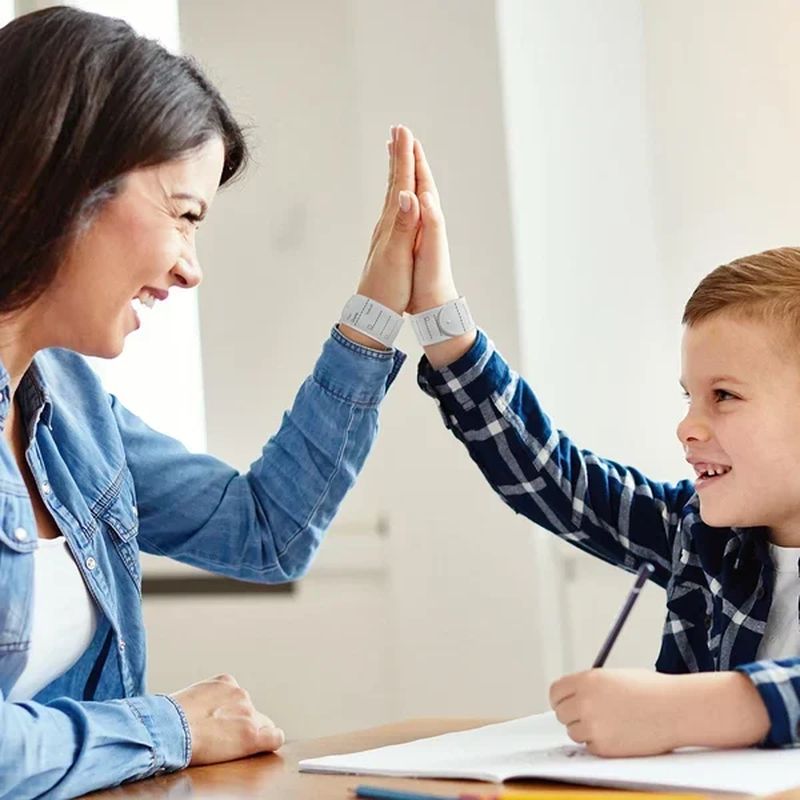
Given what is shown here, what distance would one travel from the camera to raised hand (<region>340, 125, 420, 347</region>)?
136cm

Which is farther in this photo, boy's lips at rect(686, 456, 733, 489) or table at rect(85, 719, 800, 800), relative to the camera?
boy's lips at rect(686, 456, 733, 489)

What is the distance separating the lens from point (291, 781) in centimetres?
98

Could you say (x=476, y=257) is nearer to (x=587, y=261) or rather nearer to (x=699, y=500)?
(x=587, y=261)

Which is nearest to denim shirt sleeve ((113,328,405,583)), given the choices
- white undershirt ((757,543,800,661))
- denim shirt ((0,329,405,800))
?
denim shirt ((0,329,405,800))

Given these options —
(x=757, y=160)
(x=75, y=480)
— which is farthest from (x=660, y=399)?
(x=75, y=480)

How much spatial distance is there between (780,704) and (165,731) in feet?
1.54

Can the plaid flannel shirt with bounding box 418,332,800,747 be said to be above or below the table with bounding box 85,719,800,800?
above

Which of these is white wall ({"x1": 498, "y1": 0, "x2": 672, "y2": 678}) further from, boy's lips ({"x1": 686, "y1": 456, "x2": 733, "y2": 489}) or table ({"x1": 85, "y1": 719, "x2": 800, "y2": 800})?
table ({"x1": 85, "y1": 719, "x2": 800, "y2": 800})

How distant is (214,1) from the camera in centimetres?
314

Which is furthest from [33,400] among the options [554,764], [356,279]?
[356,279]

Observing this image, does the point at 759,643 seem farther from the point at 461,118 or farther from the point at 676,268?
the point at 461,118

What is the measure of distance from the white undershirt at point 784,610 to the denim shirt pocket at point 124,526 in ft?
1.93

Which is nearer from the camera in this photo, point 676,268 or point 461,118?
point 676,268

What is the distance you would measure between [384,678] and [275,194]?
1102mm
